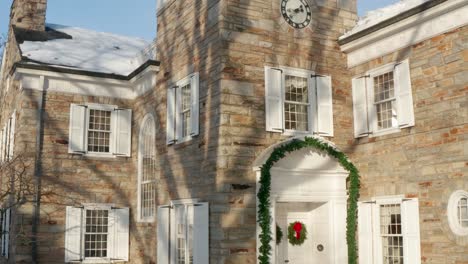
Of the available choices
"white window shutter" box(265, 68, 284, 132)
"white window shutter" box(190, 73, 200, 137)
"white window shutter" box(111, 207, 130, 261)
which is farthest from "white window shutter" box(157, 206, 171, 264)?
"white window shutter" box(265, 68, 284, 132)

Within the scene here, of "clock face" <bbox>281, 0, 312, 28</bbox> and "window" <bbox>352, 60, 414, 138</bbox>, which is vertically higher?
"clock face" <bbox>281, 0, 312, 28</bbox>

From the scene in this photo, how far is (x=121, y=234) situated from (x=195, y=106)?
5.28 meters

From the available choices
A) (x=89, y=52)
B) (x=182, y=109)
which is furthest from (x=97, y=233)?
(x=89, y=52)

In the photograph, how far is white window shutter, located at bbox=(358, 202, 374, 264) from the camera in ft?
37.1

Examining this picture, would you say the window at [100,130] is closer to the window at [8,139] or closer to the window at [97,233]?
the window at [97,233]

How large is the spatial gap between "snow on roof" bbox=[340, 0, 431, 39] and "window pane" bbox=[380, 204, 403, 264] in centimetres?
408

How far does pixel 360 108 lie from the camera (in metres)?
12.2

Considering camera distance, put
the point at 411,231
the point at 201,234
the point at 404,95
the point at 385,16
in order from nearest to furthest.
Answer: the point at 411,231
the point at 201,234
the point at 404,95
the point at 385,16

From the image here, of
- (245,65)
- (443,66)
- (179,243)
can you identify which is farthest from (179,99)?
(443,66)

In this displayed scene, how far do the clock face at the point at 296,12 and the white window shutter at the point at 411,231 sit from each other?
4.70 meters

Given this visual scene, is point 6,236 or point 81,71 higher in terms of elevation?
point 81,71

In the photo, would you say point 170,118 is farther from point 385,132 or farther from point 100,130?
point 385,132

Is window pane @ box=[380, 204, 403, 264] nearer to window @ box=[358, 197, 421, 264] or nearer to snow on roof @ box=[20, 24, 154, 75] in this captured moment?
window @ box=[358, 197, 421, 264]

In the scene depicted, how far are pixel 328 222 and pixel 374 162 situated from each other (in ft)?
5.51
